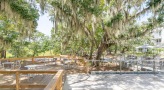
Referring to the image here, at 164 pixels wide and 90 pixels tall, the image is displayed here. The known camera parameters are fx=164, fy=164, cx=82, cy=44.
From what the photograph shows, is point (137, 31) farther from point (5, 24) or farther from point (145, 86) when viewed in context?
point (5, 24)

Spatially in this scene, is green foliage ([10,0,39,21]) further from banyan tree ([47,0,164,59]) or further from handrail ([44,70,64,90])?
handrail ([44,70,64,90])

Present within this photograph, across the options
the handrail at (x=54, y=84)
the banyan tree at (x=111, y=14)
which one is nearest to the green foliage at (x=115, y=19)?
the banyan tree at (x=111, y=14)

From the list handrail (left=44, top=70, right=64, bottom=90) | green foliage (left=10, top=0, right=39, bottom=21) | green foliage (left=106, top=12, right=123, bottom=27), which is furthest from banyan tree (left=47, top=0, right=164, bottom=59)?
handrail (left=44, top=70, right=64, bottom=90)

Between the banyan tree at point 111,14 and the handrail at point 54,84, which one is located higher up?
the banyan tree at point 111,14

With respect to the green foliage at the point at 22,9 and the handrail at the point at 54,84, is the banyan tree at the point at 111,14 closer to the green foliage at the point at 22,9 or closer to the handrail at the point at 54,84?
the green foliage at the point at 22,9

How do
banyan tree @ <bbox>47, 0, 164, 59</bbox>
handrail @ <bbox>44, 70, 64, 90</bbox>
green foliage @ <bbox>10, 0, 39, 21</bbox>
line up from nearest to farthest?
handrail @ <bbox>44, 70, 64, 90</bbox>, green foliage @ <bbox>10, 0, 39, 21</bbox>, banyan tree @ <bbox>47, 0, 164, 59</bbox>

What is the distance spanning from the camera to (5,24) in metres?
11.8

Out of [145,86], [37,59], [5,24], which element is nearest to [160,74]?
[145,86]

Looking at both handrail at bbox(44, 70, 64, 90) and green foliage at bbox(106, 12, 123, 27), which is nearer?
handrail at bbox(44, 70, 64, 90)

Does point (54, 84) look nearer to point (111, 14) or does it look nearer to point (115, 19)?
point (115, 19)

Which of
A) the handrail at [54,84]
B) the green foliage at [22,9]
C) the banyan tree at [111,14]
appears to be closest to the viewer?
the handrail at [54,84]

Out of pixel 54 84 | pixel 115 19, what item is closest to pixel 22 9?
pixel 115 19

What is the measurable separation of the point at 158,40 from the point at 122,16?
22912 millimetres

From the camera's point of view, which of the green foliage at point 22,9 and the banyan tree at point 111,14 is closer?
the green foliage at point 22,9
